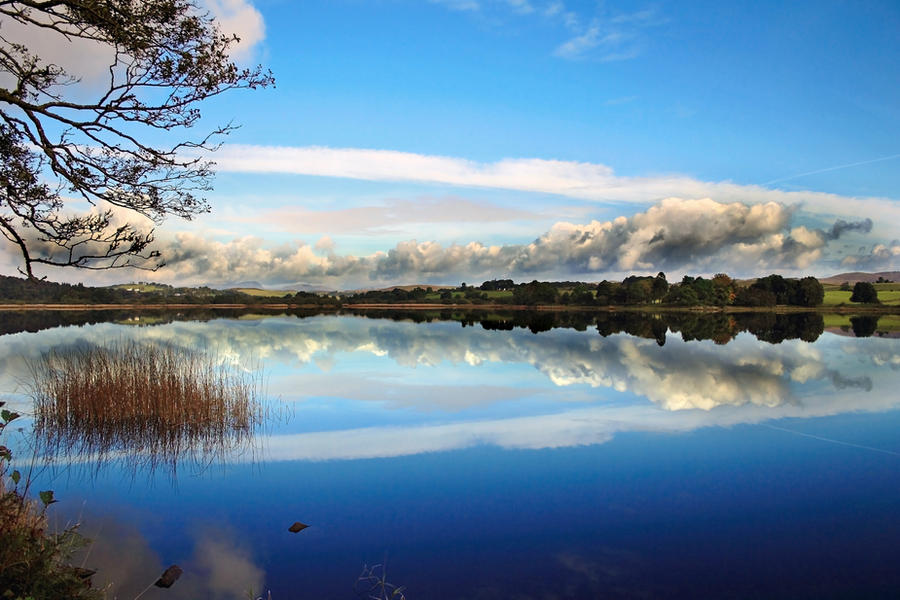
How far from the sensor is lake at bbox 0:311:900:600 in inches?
277

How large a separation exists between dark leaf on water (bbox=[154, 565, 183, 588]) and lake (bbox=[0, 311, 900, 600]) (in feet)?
0.63

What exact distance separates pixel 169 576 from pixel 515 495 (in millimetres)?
5343

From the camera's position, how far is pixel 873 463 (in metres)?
12.0

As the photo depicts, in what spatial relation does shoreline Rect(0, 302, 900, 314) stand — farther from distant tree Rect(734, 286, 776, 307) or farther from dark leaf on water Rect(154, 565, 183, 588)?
dark leaf on water Rect(154, 565, 183, 588)

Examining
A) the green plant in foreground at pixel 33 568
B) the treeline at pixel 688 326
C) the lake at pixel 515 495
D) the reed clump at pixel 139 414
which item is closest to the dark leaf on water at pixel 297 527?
the lake at pixel 515 495

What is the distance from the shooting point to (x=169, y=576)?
6.98 metres

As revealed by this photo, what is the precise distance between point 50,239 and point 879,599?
1236cm

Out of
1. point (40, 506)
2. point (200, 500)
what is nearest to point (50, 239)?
point (40, 506)

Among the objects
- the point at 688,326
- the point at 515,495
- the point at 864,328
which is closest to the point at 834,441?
the point at 515,495

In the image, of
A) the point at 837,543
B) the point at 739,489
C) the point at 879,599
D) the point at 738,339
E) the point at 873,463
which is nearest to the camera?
the point at 879,599

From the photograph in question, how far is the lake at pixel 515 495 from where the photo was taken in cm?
703

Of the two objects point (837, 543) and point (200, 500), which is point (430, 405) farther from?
point (837, 543)

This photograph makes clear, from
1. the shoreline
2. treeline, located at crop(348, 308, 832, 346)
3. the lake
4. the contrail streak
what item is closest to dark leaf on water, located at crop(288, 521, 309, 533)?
the lake

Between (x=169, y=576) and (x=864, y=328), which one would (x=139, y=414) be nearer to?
(x=169, y=576)
